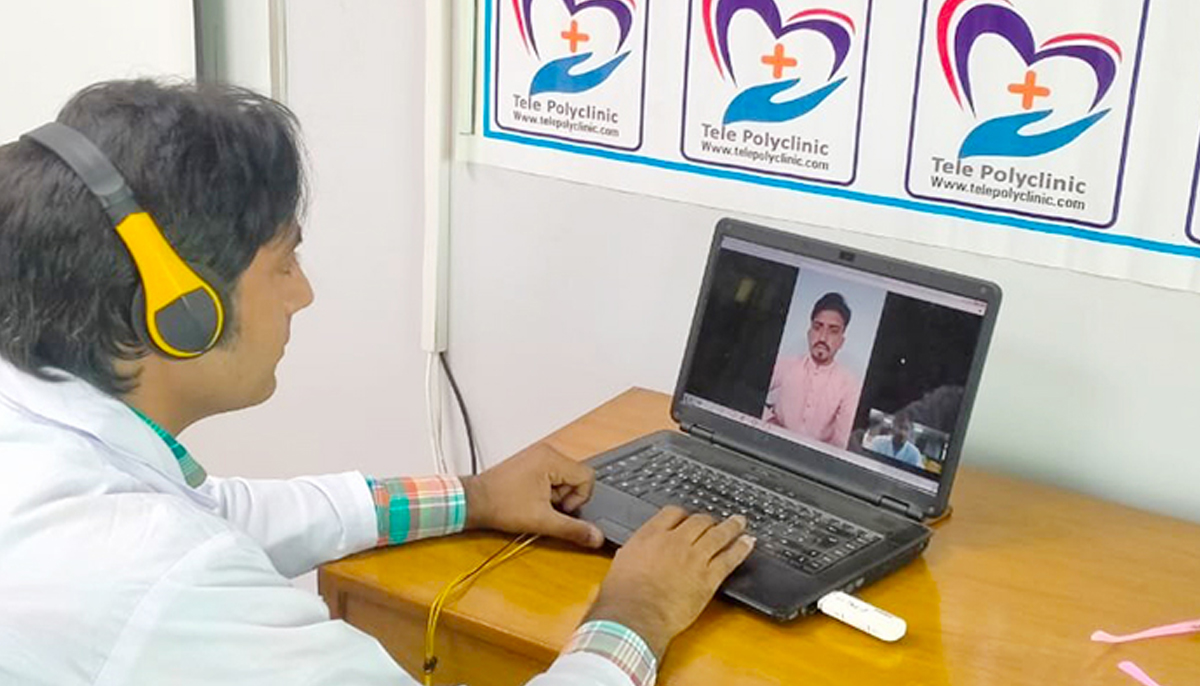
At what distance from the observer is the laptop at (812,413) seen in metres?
1.17

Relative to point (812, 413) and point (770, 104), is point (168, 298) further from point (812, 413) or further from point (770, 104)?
point (770, 104)

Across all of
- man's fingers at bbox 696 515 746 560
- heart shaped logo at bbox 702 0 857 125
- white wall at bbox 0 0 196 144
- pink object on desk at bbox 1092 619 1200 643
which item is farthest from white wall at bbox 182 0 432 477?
pink object on desk at bbox 1092 619 1200 643

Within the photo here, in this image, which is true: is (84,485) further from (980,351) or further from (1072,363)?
(1072,363)

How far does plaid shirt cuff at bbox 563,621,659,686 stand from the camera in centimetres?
97

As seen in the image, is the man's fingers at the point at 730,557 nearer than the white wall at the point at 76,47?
Yes

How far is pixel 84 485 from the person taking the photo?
0.85 metres

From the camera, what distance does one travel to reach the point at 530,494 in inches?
47.6

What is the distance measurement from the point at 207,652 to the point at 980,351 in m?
0.69

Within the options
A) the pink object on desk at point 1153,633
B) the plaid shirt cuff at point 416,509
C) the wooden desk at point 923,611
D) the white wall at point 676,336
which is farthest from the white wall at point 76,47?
the pink object on desk at point 1153,633

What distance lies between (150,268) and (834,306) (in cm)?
65

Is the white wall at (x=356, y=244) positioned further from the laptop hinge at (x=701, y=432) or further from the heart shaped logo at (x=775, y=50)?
the laptop hinge at (x=701, y=432)

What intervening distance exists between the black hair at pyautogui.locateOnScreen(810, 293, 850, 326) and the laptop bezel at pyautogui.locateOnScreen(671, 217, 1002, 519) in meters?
0.03

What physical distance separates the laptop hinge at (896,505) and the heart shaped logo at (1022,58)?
1.21 feet

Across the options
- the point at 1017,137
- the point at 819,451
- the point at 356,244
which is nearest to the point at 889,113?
the point at 1017,137
